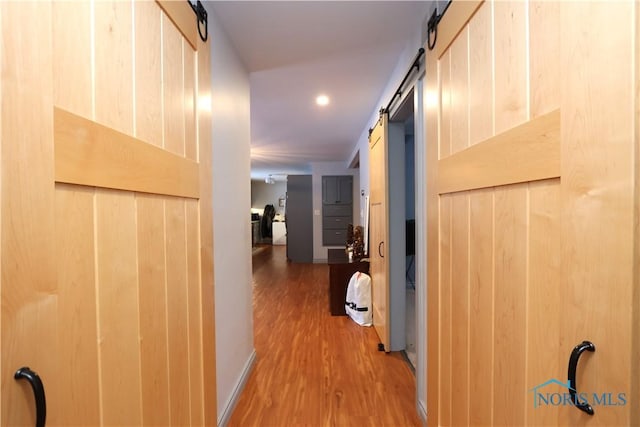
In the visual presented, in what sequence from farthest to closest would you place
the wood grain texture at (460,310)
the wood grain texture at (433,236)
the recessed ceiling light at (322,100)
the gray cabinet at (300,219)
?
the gray cabinet at (300,219)
the recessed ceiling light at (322,100)
the wood grain texture at (433,236)
the wood grain texture at (460,310)

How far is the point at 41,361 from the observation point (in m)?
0.49

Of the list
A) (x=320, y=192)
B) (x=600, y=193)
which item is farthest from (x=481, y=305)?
(x=320, y=192)

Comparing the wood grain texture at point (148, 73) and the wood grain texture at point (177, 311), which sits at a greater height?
the wood grain texture at point (148, 73)

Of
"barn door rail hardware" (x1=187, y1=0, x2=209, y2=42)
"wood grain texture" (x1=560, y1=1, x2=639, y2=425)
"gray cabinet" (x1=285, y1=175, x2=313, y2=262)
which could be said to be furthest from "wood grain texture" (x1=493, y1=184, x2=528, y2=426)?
"gray cabinet" (x1=285, y1=175, x2=313, y2=262)

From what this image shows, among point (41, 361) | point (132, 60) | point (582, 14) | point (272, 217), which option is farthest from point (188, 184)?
point (272, 217)

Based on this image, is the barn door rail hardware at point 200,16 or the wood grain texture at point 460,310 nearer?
the wood grain texture at point 460,310

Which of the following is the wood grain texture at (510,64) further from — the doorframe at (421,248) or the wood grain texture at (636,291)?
the doorframe at (421,248)

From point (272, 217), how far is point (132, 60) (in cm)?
975

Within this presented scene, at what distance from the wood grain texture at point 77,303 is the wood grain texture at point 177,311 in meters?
0.28

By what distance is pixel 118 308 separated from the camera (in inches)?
27.6

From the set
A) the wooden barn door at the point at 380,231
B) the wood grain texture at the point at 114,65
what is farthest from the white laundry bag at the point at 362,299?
the wood grain texture at the point at 114,65

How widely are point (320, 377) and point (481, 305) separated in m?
1.57

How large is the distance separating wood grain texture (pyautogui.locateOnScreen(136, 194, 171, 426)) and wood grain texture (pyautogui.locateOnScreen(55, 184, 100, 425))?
0.49 ft

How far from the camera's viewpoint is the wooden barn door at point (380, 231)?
2338 millimetres
